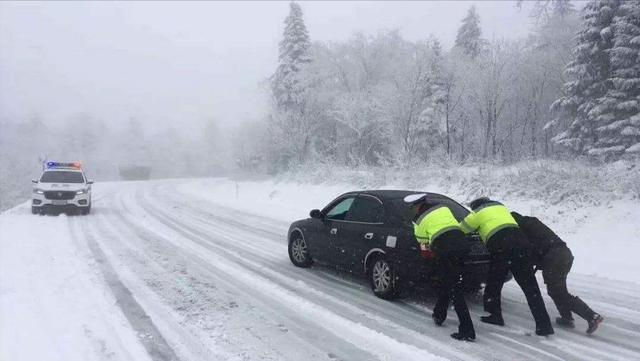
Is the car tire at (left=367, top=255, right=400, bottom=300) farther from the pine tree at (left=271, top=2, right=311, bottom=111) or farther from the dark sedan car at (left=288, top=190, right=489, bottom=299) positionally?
the pine tree at (left=271, top=2, right=311, bottom=111)

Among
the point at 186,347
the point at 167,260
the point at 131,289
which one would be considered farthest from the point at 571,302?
the point at 167,260

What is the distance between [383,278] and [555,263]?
2306 mm

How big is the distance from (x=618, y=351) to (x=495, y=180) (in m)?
10.1

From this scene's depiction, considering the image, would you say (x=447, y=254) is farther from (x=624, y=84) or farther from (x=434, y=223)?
(x=624, y=84)

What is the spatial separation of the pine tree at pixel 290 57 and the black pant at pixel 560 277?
32682mm

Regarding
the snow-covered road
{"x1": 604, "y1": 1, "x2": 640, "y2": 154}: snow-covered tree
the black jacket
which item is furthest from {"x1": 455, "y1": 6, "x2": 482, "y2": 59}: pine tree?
the black jacket

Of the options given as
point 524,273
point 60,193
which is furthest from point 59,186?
point 524,273

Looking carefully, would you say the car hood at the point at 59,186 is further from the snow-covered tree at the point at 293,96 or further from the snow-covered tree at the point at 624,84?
the snow-covered tree at the point at 624,84

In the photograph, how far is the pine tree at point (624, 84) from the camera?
872 inches

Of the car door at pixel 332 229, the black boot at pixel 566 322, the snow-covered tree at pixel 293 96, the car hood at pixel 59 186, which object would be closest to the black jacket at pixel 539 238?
the black boot at pixel 566 322

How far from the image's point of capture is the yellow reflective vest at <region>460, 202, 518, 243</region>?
17.8ft

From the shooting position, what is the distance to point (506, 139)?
3703 centimetres

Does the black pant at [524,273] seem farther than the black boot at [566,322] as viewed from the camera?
No

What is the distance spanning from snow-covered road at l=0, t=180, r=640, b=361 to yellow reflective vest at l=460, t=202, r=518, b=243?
124cm
